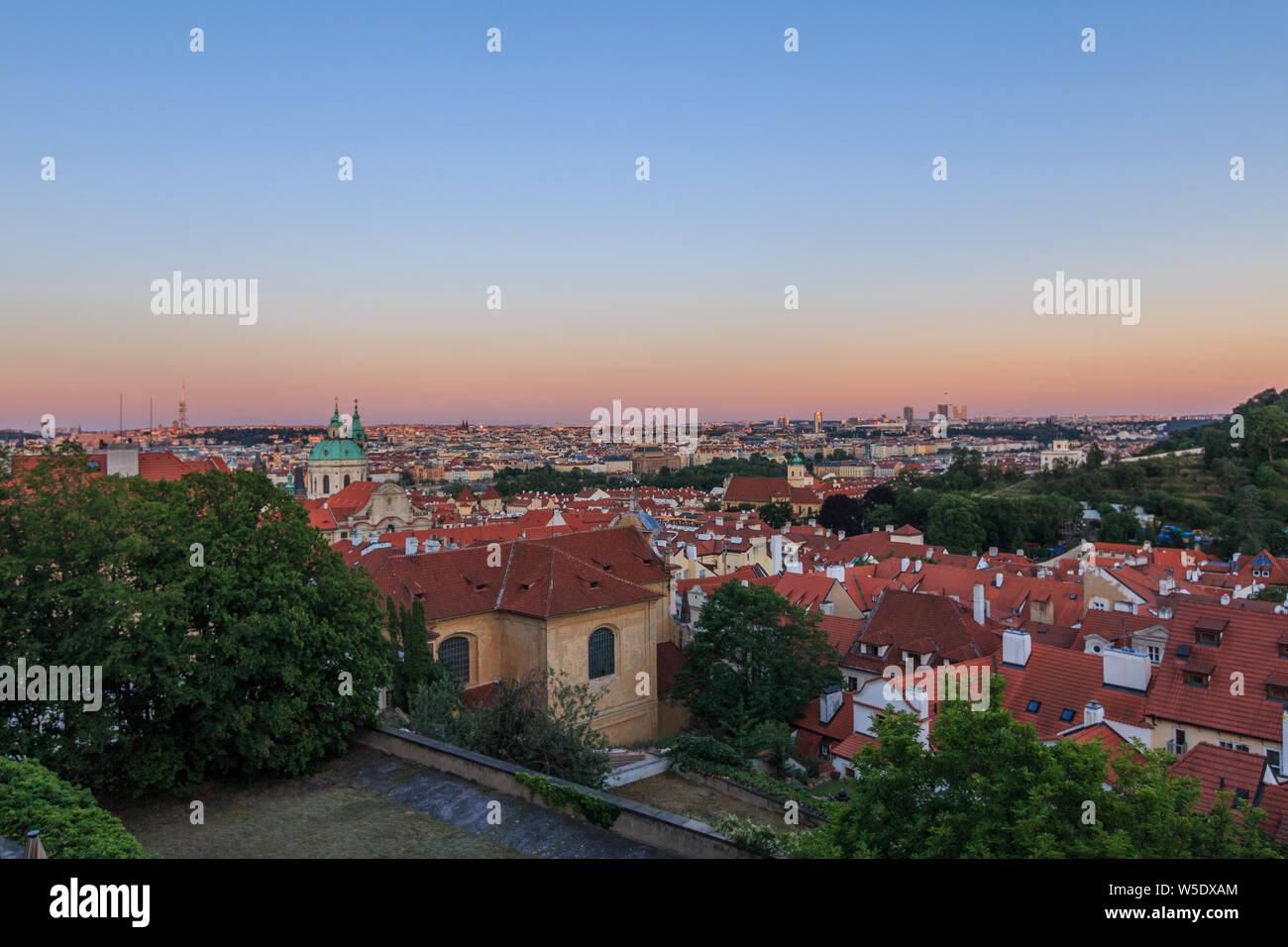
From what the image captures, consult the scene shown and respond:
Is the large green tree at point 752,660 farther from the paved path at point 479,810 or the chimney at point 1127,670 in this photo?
the paved path at point 479,810

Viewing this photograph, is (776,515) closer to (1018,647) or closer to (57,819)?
(1018,647)

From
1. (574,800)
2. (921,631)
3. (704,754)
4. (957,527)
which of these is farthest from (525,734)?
(957,527)

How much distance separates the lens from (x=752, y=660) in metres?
32.2

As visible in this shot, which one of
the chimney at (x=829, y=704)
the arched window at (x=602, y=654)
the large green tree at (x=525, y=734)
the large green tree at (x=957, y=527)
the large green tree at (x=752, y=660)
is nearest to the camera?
the large green tree at (x=525, y=734)

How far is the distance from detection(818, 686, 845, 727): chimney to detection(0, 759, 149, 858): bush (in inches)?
→ 998

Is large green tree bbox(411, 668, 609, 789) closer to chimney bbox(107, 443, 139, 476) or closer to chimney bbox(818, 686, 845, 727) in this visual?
chimney bbox(818, 686, 845, 727)

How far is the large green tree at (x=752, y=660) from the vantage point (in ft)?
103

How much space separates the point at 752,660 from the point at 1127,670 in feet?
41.7

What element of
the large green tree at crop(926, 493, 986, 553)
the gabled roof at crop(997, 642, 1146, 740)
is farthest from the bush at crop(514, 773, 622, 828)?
the large green tree at crop(926, 493, 986, 553)

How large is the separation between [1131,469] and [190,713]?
12262 cm

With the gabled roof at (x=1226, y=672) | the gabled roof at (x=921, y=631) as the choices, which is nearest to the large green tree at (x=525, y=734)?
the gabled roof at (x=1226, y=672)

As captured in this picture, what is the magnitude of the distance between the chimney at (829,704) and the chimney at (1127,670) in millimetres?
9637
